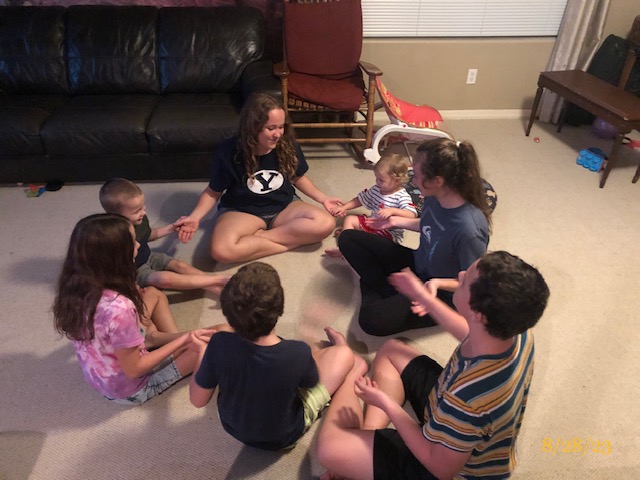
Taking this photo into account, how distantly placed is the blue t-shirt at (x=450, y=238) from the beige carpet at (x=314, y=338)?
356 mm

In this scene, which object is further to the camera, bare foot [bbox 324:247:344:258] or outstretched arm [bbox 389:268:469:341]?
bare foot [bbox 324:247:344:258]

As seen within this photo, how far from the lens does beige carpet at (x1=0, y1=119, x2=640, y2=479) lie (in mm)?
1557

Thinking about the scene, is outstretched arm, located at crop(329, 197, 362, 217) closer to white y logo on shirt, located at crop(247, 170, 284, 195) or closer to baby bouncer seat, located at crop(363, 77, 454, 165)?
white y logo on shirt, located at crop(247, 170, 284, 195)

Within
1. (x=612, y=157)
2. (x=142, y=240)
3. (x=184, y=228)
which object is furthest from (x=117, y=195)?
(x=612, y=157)

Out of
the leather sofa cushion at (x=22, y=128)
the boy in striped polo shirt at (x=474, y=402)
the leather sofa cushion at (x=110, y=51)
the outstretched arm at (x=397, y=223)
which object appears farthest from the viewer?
the leather sofa cushion at (x=110, y=51)

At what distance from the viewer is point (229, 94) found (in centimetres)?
327

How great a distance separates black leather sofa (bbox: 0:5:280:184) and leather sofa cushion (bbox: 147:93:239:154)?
1cm

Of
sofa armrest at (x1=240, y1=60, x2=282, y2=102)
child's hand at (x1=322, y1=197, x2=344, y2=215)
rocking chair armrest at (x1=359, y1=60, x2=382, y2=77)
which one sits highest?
rocking chair armrest at (x1=359, y1=60, x2=382, y2=77)

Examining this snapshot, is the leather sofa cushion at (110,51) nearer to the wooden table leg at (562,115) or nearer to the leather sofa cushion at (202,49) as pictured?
the leather sofa cushion at (202,49)

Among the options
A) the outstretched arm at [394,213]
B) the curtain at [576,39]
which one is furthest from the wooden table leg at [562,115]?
the outstretched arm at [394,213]

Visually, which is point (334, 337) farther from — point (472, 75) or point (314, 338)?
point (472, 75)

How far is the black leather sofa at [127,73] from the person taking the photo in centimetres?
296

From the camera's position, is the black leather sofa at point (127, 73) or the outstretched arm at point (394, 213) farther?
the black leather sofa at point (127, 73)

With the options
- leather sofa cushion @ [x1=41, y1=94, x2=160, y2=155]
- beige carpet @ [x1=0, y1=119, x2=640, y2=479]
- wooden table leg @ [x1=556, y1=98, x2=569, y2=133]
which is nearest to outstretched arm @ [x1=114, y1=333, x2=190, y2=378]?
beige carpet @ [x1=0, y1=119, x2=640, y2=479]
